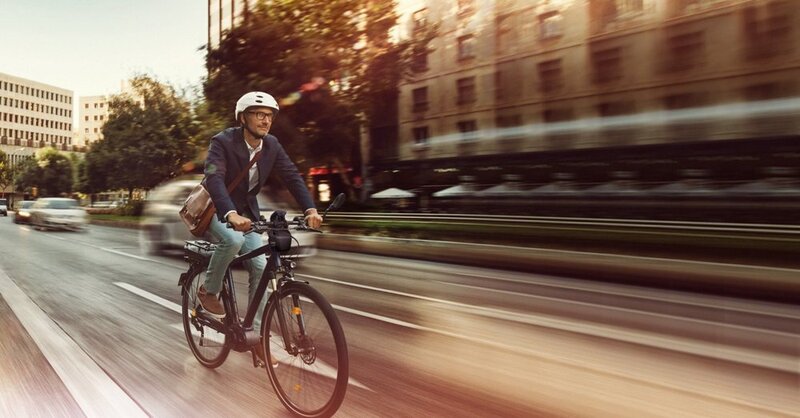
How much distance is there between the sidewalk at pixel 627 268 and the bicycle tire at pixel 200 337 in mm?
7454

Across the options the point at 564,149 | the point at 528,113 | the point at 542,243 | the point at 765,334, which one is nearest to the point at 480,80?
the point at 528,113

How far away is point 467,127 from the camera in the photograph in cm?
2512

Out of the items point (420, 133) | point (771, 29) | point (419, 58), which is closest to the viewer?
point (771, 29)

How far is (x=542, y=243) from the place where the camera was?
14938 millimetres

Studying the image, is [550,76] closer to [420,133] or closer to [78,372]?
[420,133]

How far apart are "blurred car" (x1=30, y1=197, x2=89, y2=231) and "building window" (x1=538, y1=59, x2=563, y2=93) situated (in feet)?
59.7

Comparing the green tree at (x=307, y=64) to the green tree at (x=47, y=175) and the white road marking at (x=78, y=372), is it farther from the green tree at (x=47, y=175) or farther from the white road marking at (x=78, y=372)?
the green tree at (x=47, y=175)

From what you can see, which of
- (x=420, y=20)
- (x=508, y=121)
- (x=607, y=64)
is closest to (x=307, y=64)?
(x=508, y=121)

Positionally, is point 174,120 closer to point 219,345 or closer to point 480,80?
point 480,80

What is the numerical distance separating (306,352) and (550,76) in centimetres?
1752

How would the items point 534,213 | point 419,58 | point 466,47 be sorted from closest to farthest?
1. point 534,213
2. point 419,58
3. point 466,47

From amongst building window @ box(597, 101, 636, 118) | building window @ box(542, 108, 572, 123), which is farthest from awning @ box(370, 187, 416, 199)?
building window @ box(597, 101, 636, 118)

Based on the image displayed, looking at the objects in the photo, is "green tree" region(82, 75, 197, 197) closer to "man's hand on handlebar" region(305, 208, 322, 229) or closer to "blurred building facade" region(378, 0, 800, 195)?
"blurred building facade" region(378, 0, 800, 195)

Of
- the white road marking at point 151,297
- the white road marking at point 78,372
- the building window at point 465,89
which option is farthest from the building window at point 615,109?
the white road marking at point 78,372
